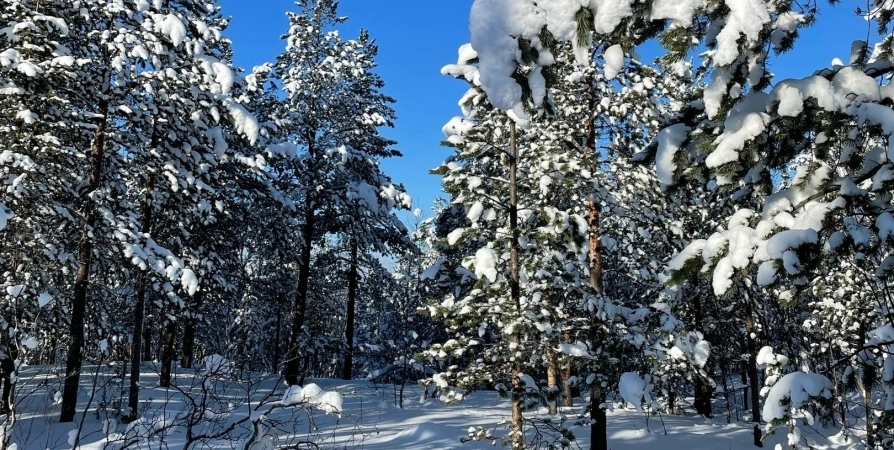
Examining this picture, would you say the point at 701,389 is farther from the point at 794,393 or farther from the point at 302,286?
the point at 794,393

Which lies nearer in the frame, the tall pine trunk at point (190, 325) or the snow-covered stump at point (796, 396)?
the snow-covered stump at point (796, 396)

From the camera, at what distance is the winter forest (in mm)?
3230

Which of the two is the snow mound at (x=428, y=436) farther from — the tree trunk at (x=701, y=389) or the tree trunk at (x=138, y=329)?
the tree trunk at (x=701, y=389)

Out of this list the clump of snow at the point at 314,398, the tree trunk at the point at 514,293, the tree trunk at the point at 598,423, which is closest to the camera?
the clump of snow at the point at 314,398

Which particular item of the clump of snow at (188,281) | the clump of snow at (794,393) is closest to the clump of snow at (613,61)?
the clump of snow at (794,393)

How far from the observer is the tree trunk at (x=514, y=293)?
24.7 ft

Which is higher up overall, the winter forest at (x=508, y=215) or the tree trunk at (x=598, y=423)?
the winter forest at (x=508, y=215)

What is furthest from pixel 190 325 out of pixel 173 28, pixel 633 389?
pixel 633 389

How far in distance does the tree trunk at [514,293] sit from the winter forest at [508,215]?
0.05 meters

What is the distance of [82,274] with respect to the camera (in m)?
9.72

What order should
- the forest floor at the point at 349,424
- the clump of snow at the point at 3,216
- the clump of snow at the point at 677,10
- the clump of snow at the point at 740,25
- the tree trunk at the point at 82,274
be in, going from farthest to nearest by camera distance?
the tree trunk at the point at 82,274, the forest floor at the point at 349,424, the clump of snow at the point at 3,216, the clump of snow at the point at 677,10, the clump of snow at the point at 740,25

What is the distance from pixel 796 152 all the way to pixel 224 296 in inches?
596

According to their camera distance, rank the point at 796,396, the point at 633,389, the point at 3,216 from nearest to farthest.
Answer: the point at 796,396
the point at 3,216
the point at 633,389

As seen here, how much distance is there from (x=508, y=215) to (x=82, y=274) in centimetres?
796
